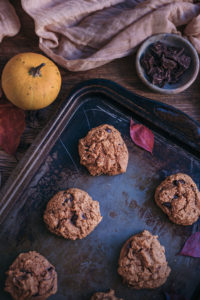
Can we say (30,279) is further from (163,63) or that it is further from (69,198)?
(163,63)

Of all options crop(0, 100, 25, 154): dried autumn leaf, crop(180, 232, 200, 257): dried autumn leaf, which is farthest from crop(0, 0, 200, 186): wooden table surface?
crop(180, 232, 200, 257): dried autumn leaf

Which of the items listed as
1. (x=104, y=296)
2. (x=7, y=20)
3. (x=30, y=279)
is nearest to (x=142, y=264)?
(x=104, y=296)

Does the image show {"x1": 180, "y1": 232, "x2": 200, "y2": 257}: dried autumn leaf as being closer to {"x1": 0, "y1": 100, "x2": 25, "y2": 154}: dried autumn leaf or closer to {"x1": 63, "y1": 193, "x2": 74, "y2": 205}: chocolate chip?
{"x1": 63, "y1": 193, "x2": 74, "y2": 205}: chocolate chip

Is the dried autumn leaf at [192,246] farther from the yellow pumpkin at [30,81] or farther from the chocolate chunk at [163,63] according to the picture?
the yellow pumpkin at [30,81]

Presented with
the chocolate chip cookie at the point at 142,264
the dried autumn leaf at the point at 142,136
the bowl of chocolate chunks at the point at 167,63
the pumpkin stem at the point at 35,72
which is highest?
the pumpkin stem at the point at 35,72

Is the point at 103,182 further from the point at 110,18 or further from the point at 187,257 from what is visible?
the point at 110,18

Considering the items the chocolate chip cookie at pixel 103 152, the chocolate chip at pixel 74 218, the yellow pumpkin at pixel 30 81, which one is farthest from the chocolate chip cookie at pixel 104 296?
the yellow pumpkin at pixel 30 81
